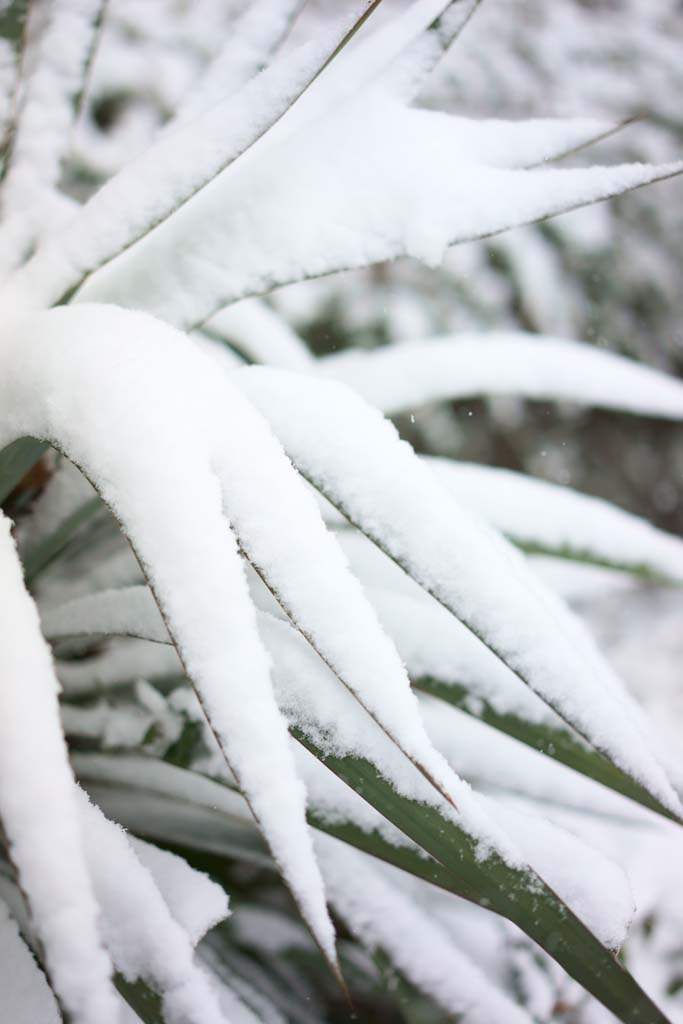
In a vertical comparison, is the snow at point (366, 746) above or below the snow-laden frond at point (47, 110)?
below

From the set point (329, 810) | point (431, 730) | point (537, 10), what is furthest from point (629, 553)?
point (537, 10)

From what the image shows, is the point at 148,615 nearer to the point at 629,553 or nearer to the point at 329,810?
the point at 329,810

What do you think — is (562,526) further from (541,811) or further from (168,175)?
(168,175)

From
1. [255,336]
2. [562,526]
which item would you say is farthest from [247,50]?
[562,526]

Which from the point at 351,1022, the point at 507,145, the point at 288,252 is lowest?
A: the point at 351,1022

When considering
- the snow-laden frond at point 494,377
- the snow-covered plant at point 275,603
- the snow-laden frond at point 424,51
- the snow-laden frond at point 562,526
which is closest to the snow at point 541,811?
the snow-covered plant at point 275,603

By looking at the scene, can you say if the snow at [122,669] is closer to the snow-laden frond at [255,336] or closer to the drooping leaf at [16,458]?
the drooping leaf at [16,458]
